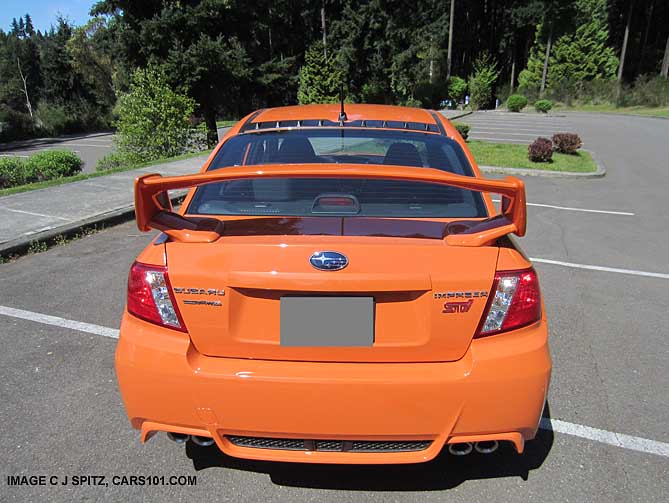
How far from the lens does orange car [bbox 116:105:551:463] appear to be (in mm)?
1877

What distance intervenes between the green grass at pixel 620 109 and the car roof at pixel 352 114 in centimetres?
3925

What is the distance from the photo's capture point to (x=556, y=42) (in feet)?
168

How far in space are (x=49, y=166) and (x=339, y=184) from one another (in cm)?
1071

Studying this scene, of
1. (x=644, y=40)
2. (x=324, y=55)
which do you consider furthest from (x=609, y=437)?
(x=644, y=40)

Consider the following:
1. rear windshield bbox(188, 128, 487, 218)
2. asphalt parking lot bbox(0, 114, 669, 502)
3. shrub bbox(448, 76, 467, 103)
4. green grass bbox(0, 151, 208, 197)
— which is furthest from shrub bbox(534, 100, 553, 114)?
rear windshield bbox(188, 128, 487, 218)

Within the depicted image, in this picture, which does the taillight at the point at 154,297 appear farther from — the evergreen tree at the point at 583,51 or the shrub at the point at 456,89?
the evergreen tree at the point at 583,51

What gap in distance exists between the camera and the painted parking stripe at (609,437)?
8.58ft

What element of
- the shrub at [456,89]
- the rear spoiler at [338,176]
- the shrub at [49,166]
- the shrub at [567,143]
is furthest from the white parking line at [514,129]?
the rear spoiler at [338,176]

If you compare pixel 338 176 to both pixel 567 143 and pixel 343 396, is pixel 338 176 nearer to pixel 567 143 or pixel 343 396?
pixel 343 396

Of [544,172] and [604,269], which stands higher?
[604,269]

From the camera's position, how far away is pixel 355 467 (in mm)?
2451

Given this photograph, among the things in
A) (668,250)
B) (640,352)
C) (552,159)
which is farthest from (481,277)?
(552,159)

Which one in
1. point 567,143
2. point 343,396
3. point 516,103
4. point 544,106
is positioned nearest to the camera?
point 343,396

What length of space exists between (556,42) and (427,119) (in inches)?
2247
